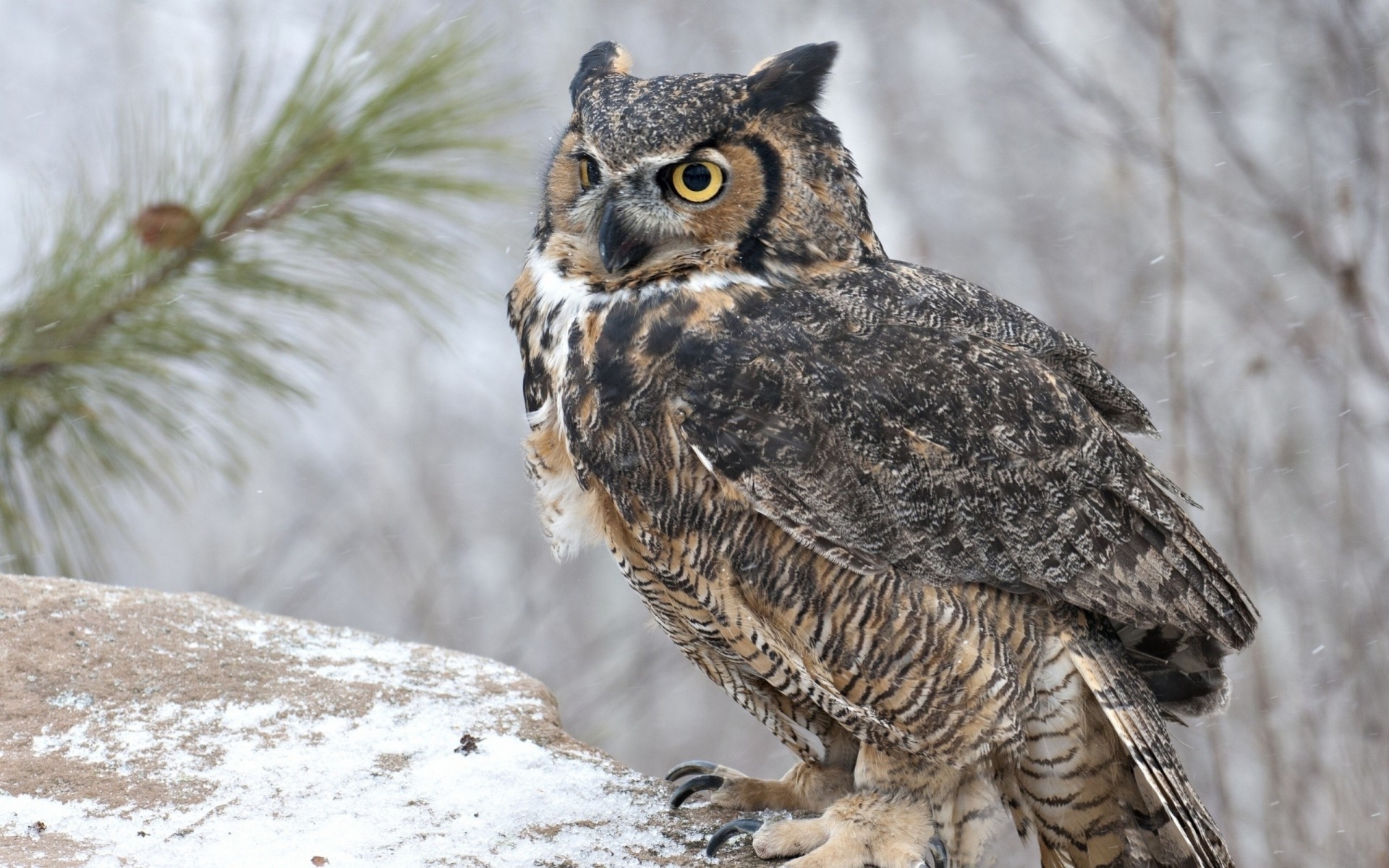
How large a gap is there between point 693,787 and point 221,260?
4.35 feet

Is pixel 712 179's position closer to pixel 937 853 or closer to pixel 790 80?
pixel 790 80

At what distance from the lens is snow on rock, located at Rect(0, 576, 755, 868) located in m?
1.77

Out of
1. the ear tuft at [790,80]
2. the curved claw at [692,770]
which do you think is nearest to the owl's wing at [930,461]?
the ear tuft at [790,80]

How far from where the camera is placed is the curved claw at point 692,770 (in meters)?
2.22

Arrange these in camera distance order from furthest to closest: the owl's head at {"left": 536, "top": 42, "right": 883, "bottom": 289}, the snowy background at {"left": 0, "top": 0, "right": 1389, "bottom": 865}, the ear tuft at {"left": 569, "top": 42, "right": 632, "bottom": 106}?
the snowy background at {"left": 0, "top": 0, "right": 1389, "bottom": 865}
the ear tuft at {"left": 569, "top": 42, "right": 632, "bottom": 106}
the owl's head at {"left": 536, "top": 42, "right": 883, "bottom": 289}

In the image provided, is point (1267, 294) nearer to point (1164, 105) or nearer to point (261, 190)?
point (1164, 105)

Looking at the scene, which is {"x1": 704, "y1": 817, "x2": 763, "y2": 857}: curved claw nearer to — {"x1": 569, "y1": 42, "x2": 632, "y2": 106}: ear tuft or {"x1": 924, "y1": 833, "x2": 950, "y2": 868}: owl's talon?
{"x1": 924, "y1": 833, "x2": 950, "y2": 868}: owl's talon

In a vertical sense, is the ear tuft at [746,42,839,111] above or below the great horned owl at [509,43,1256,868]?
above

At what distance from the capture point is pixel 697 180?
1.89m

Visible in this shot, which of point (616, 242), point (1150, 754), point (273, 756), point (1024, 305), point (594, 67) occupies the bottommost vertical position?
point (273, 756)

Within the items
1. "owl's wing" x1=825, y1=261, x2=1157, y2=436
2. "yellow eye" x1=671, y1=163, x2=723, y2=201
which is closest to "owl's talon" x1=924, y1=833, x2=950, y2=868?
"owl's wing" x1=825, y1=261, x2=1157, y2=436

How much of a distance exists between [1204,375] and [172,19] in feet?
25.5

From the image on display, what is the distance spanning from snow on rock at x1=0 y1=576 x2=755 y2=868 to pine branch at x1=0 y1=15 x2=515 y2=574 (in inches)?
11.0

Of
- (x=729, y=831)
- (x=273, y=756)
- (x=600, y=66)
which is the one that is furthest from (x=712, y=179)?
(x=273, y=756)
